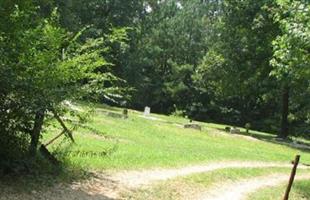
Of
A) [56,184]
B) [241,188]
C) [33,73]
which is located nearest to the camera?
[33,73]

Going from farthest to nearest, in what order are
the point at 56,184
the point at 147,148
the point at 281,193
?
the point at 147,148 → the point at 281,193 → the point at 56,184

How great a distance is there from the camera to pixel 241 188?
54.9 ft

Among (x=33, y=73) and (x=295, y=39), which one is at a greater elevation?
(x=295, y=39)

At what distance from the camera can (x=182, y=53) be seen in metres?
74.9

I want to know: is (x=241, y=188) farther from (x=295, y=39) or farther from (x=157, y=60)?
(x=157, y=60)

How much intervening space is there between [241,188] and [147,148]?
5125mm

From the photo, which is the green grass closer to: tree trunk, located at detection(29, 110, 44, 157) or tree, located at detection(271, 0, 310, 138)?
tree, located at detection(271, 0, 310, 138)

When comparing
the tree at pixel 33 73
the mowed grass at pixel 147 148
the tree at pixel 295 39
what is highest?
the tree at pixel 295 39

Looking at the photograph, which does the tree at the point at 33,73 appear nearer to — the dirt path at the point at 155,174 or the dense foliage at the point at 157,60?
the dense foliage at the point at 157,60

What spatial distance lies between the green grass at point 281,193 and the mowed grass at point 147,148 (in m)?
2.91

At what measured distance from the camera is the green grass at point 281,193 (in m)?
16.0

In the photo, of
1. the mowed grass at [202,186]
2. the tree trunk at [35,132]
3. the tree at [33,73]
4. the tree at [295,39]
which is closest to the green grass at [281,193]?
the mowed grass at [202,186]

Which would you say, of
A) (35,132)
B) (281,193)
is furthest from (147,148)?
(35,132)

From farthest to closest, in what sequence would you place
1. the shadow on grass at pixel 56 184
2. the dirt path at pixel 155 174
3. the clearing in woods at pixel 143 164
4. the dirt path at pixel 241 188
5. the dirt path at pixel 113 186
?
the dirt path at pixel 241 188 < the dirt path at pixel 155 174 < the clearing in woods at pixel 143 164 < the dirt path at pixel 113 186 < the shadow on grass at pixel 56 184
